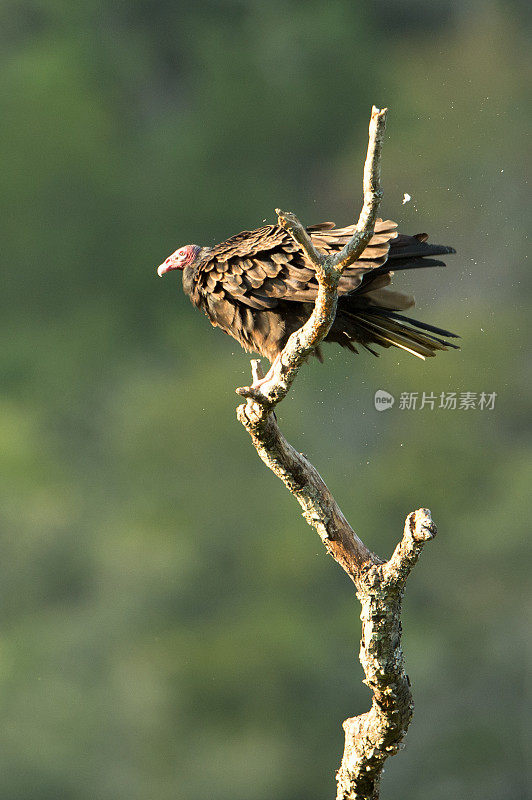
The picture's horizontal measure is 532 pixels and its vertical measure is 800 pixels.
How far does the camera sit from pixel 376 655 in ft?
8.26

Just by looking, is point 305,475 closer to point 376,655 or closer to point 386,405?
point 376,655

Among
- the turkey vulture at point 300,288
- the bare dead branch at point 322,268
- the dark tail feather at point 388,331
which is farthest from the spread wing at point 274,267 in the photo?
the bare dead branch at point 322,268

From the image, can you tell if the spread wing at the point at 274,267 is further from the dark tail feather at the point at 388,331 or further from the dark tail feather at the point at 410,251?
the dark tail feather at the point at 388,331

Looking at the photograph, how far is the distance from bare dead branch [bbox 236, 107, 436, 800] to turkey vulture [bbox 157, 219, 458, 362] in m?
0.27

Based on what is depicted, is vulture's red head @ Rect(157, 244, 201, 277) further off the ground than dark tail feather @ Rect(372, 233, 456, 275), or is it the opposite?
vulture's red head @ Rect(157, 244, 201, 277)

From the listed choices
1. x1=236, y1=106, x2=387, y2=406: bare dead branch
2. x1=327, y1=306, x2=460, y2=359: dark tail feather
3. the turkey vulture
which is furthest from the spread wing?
x1=236, y1=106, x2=387, y2=406: bare dead branch

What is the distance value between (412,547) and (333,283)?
0.74 metres

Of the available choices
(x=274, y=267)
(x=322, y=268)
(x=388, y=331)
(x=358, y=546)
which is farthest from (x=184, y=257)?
(x=358, y=546)

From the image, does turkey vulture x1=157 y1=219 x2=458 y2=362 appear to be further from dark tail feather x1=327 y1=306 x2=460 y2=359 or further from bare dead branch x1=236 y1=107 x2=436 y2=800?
bare dead branch x1=236 y1=107 x2=436 y2=800

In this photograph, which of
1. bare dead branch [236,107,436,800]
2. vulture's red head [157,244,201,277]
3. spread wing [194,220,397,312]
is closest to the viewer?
bare dead branch [236,107,436,800]

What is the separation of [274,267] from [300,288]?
0.12 meters

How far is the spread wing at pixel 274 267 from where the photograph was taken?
282cm

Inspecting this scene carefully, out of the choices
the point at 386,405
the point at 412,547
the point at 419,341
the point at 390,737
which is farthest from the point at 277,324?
the point at 386,405

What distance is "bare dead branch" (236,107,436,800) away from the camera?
7.49ft
